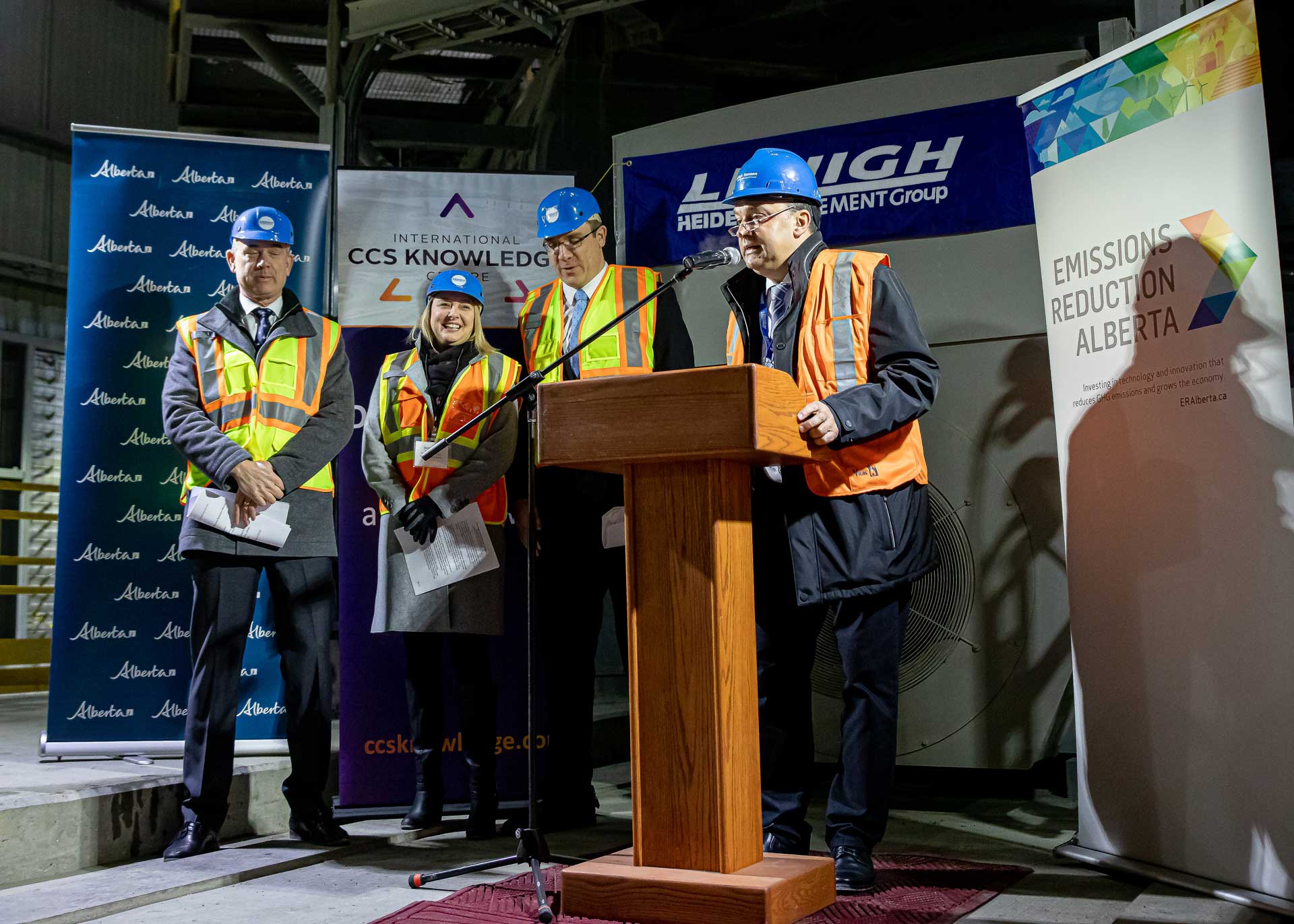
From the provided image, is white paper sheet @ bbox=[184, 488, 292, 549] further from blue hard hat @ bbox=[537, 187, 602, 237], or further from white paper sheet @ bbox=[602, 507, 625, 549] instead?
blue hard hat @ bbox=[537, 187, 602, 237]

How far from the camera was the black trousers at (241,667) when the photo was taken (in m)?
3.14

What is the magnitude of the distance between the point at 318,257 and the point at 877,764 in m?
2.73

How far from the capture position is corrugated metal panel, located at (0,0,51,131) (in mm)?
9633

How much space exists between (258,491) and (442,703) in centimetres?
88

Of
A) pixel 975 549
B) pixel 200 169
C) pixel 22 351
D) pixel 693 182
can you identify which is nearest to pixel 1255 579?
pixel 975 549

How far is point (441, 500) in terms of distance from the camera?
11.1 feet

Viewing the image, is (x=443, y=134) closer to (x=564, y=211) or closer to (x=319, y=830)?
(x=564, y=211)

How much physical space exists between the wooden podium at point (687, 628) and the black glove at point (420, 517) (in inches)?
47.7

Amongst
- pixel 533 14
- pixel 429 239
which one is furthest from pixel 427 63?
pixel 429 239

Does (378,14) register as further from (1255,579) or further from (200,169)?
(1255,579)

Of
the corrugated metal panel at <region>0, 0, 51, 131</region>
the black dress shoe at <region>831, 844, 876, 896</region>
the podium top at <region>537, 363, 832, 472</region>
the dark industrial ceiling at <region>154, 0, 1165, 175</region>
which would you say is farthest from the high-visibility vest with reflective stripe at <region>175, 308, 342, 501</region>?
the corrugated metal panel at <region>0, 0, 51, 131</region>

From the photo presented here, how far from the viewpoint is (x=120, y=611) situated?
12.6ft

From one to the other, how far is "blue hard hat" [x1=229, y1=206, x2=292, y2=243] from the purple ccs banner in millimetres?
393

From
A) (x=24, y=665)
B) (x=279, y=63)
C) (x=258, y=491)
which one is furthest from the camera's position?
(x=24, y=665)
